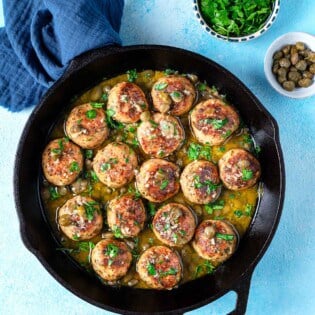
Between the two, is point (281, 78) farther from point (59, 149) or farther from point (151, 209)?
point (59, 149)

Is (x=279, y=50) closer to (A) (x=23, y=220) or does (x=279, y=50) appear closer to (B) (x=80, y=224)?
(B) (x=80, y=224)

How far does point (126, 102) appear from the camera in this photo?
4.32 meters

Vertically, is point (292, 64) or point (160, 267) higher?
point (292, 64)

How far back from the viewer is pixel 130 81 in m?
4.52

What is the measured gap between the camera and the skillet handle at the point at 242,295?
4.11 meters

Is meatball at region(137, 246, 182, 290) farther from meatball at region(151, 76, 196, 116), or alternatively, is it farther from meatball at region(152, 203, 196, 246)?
meatball at region(151, 76, 196, 116)

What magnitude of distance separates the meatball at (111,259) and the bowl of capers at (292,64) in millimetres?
1687

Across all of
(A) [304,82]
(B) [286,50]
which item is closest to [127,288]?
(A) [304,82]

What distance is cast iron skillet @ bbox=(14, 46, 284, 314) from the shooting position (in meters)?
4.14

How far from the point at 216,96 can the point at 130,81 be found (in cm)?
66

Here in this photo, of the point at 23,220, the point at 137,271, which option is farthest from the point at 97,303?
the point at 23,220

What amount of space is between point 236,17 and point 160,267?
197 cm

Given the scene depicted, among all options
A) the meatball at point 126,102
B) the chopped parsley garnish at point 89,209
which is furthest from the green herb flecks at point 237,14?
the chopped parsley garnish at point 89,209

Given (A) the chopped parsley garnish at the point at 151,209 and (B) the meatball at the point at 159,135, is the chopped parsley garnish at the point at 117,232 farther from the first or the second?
(B) the meatball at the point at 159,135
